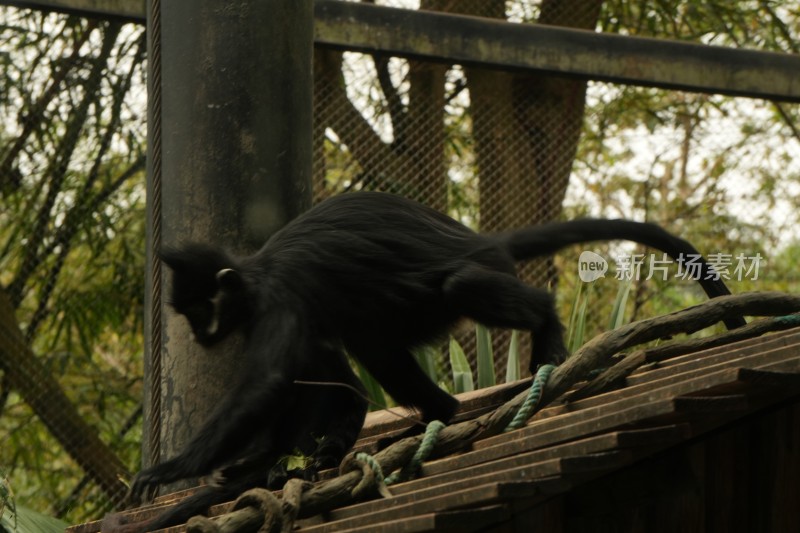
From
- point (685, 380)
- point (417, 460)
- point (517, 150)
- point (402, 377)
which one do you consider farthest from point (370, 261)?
point (517, 150)

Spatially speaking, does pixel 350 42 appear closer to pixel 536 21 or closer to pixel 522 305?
pixel 522 305

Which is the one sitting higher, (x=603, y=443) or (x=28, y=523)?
(x=603, y=443)

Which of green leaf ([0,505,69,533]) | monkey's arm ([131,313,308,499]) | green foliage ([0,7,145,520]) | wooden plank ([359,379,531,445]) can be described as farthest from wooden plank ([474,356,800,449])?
green foliage ([0,7,145,520])

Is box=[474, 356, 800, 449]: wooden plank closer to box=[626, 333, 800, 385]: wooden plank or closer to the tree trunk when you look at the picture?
box=[626, 333, 800, 385]: wooden plank

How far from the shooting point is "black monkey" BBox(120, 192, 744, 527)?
3244 mm

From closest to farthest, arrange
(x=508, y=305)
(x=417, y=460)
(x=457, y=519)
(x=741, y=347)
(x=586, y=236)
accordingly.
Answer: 1. (x=457, y=519)
2. (x=741, y=347)
3. (x=417, y=460)
4. (x=508, y=305)
5. (x=586, y=236)

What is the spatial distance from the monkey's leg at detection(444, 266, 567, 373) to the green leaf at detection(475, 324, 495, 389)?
1.36 meters

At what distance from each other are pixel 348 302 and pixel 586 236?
834 mm

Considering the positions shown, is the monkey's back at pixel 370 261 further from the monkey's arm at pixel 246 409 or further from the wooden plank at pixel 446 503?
the wooden plank at pixel 446 503

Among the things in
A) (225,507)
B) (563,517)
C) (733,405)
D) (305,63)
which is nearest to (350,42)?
(305,63)

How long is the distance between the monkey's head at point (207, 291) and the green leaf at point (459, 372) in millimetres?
1466

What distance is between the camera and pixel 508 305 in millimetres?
3268

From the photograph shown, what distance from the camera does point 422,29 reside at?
15.0 feet

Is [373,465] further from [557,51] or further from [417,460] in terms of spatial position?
[557,51]
